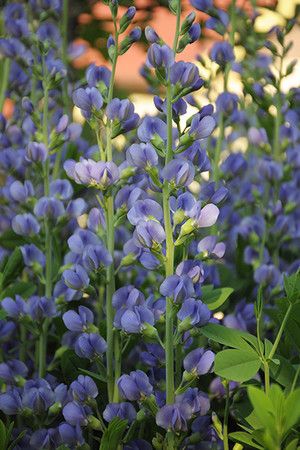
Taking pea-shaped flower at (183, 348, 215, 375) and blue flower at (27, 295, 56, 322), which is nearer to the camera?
pea-shaped flower at (183, 348, 215, 375)

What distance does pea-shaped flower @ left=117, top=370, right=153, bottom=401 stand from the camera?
2.56 feet

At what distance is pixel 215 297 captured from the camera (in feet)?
2.82

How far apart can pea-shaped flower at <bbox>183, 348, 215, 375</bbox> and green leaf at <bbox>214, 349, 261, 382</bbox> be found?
0.05m

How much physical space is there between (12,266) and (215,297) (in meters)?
0.26

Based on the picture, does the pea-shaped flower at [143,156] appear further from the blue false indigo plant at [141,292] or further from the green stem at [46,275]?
the green stem at [46,275]

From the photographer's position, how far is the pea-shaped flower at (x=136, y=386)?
2.56ft

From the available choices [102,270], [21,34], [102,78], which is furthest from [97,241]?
[21,34]

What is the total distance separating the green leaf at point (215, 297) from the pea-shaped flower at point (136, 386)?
0.34 ft

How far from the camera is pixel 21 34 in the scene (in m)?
1.20

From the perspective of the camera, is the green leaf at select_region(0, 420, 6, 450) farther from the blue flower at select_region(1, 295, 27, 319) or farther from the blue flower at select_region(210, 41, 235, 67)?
the blue flower at select_region(210, 41, 235, 67)

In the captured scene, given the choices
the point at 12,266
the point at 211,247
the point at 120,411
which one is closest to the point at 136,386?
the point at 120,411

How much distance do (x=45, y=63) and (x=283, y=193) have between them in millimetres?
389

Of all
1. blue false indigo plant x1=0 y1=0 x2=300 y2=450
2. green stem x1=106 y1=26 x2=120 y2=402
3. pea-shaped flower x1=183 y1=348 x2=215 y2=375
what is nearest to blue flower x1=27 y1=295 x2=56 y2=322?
blue false indigo plant x1=0 y1=0 x2=300 y2=450

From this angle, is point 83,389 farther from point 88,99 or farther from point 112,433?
point 88,99
